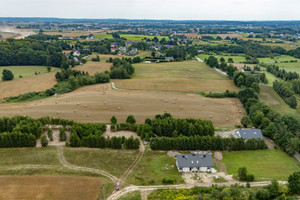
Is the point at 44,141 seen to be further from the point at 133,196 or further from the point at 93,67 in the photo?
the point at 93,67

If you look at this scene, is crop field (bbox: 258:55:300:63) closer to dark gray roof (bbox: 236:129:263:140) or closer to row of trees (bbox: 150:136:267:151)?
dark gray roof (bbox: 236:129:263:140)

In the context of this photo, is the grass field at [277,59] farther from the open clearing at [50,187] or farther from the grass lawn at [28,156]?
the open clearing at [50,187]

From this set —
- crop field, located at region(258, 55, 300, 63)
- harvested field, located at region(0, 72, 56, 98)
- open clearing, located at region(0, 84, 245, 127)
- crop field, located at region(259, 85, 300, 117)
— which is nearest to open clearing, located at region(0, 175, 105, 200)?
open clearing, located at region(0, 84, 245, 127)

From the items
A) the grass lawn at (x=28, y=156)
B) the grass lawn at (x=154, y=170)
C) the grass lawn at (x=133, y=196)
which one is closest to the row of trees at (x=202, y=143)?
the grass lawn at (x=154, y=170)

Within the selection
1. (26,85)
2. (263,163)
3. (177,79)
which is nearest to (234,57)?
(177,79)

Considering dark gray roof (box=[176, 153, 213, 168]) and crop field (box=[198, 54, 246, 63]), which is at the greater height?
crop field (box=[198, 54, 246, 63])

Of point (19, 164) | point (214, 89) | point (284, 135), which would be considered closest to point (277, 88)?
point (214, 89)
